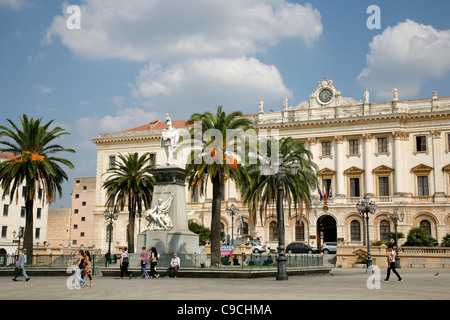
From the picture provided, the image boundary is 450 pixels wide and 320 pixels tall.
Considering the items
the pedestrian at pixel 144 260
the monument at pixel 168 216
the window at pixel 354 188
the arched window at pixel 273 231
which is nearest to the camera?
the pedestrian at pixel 144 260

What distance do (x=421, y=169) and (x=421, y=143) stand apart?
113 inches

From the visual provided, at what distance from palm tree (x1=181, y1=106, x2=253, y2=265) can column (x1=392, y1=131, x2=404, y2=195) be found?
2929 centimetres

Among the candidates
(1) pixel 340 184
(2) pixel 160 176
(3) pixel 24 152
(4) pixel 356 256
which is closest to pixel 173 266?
(2) pixel 160 176

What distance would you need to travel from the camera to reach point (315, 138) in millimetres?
59344

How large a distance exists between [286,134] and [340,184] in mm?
8401

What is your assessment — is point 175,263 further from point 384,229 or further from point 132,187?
point 384,229

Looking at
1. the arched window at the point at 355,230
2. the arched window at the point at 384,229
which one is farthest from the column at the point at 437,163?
the arched window at the point at 355,230

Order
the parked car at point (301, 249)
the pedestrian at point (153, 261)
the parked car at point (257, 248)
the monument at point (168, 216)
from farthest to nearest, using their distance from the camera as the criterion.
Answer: the parked car at point (301, 249) → the parked car at point (257, 248) → the monument at point (168, 216) → the pedestrian at point (153, 261)

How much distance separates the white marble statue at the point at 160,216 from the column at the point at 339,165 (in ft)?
125

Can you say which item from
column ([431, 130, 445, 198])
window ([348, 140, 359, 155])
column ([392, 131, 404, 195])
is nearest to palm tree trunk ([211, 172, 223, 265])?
column ([392, 131, 404, 195])

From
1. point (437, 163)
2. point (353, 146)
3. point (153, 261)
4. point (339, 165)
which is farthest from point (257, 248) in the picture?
point (153, 261)

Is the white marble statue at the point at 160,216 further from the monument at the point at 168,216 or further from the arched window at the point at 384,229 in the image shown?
the arched window at the point at 384,229

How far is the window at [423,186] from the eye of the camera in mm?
54812

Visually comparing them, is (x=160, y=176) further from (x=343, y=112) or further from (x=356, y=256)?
(x=343, y=112)
